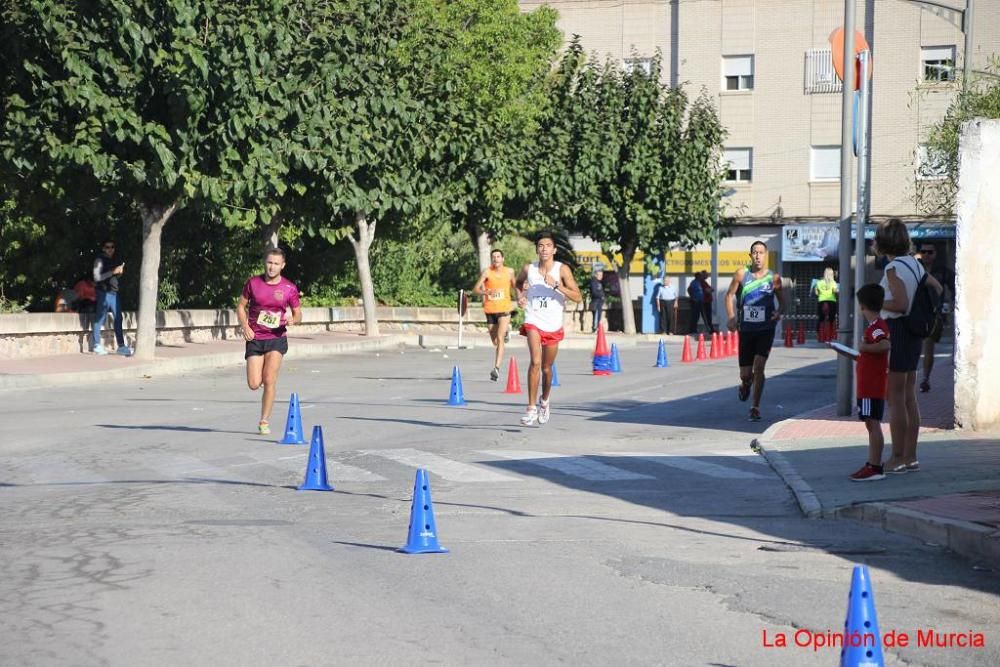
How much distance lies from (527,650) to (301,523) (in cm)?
380

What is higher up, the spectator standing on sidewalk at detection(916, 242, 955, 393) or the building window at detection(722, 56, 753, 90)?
the building window at detection(722, 56, 753, 90)

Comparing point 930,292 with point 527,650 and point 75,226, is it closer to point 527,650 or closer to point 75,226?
point 527,650

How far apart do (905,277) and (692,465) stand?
2686 millimetres

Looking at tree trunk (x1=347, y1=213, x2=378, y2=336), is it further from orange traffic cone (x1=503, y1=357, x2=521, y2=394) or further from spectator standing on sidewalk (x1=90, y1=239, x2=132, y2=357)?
orange traffic cone (x1=503, y1=357, x2=521, y2=394)

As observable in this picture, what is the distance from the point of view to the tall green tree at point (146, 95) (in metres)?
24.7

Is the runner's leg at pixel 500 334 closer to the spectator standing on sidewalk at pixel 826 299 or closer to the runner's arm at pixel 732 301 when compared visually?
the runner's arm at pixel 732 301

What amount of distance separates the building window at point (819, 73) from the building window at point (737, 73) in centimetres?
205

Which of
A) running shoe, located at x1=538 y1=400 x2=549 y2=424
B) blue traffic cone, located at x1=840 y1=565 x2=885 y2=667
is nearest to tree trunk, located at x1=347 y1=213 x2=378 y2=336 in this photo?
running shoe, located at x1=538 y1=400 x2=549 y2=424

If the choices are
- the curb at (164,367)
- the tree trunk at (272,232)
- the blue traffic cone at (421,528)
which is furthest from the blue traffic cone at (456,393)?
the tree trunk at (272,232)

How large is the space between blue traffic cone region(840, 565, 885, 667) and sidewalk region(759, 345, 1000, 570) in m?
3.40

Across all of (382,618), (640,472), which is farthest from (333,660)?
(640,472)

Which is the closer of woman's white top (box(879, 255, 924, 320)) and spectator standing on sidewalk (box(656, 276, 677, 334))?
woman's white top (box(879, 255, 924, 320))

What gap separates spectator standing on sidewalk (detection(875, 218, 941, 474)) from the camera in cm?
1182

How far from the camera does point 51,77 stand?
25.9 m
